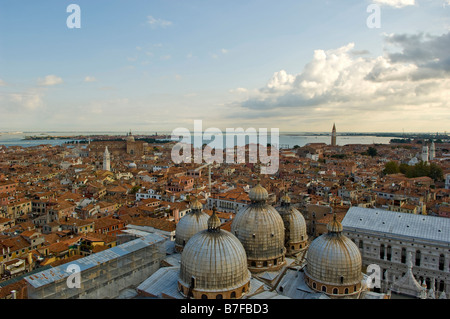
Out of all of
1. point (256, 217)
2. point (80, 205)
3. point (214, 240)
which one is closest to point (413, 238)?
point (256, 217)

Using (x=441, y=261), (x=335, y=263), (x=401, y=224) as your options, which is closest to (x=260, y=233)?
(x=335, y=263)

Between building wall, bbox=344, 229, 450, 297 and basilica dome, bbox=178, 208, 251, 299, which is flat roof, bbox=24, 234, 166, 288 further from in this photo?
building wall, bbox=344, 229, 450, 297

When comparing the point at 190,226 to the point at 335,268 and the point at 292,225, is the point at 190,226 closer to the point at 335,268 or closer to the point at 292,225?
the point at 292,225

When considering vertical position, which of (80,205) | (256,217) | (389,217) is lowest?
(80,205)

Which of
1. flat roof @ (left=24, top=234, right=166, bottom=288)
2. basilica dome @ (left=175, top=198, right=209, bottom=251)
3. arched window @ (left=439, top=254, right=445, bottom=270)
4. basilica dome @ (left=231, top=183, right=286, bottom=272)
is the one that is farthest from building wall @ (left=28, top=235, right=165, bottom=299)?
arched window @ (left=439, top=254, right=445, bottom=270)
